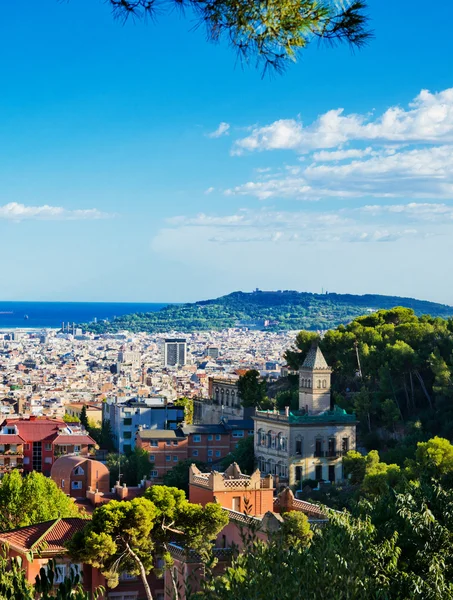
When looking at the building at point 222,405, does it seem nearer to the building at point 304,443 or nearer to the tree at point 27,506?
the building at point 304,443

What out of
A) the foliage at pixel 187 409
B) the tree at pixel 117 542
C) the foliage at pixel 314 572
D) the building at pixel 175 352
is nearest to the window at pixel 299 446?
the foliage at pixel 187 409

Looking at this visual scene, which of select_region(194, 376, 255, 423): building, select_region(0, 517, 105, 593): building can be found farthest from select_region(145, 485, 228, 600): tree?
select_region(194, 376, 255, 423): building

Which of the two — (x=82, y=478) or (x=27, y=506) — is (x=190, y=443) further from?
(x=27, y=506)

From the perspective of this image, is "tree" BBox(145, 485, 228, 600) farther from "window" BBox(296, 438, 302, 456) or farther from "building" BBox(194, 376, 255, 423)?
"building" BBox(194, 376, 255, 423)

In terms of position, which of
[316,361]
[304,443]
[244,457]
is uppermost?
[316,361]

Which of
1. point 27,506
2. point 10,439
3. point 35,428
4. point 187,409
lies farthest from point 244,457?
point 187,409
